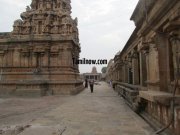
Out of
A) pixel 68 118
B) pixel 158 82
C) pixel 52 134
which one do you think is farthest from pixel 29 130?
pixel 158 82

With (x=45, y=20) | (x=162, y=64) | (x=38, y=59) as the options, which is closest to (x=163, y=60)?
(x=162, y=64)

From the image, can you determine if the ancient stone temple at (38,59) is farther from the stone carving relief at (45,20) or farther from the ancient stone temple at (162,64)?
the ancient stone temple at (162,64)

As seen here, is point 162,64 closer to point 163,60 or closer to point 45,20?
point 163,60

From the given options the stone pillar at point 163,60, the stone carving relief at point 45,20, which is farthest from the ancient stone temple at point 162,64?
the stone carving relief at point 45,20

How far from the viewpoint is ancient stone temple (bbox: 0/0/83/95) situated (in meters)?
17.6

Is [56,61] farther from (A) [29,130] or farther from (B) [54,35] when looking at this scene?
(A) [29,130]

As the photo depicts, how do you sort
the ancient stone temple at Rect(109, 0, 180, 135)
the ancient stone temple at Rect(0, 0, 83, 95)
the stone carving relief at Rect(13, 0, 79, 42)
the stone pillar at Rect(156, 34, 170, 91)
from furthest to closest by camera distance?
the stone carving relief at Rect(13, 0, 79, 42) < the ancient stone temple at Rect(0, 0, 83, 95) < the stone pillar at Rect(156, 34, 170, 91) < the ancient stone temple at Rect(109, 0, 180, 135)

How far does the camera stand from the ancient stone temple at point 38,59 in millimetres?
17594

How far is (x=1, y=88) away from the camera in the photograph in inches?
702

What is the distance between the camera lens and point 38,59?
18.5 metres

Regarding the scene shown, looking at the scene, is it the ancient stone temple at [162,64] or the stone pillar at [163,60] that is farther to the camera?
the stone pillar at [163,60]

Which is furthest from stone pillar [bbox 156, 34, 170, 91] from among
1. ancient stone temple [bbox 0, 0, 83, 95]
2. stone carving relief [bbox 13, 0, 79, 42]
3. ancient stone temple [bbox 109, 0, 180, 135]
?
stone carving relief [bbox 13, 0, 79, 42]

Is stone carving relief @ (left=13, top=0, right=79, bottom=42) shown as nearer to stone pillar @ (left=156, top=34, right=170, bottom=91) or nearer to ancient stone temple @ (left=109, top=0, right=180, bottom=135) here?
ancient stone temple @ (left=109, top=0, right=180, bottom=135)

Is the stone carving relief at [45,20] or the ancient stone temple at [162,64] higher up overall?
the stone carving relief at [45,20]
